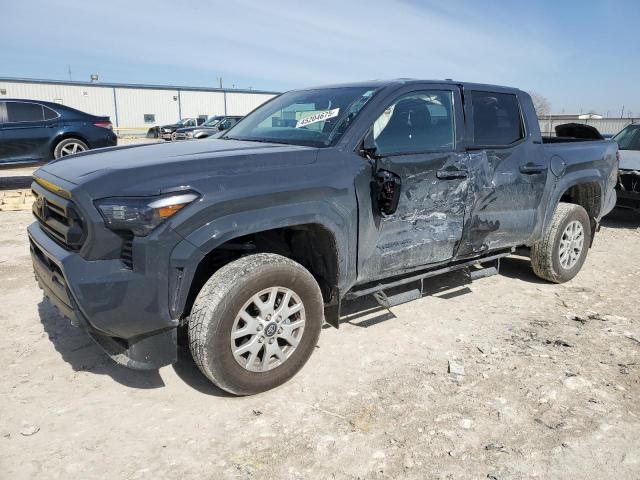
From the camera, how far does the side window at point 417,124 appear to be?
338 cm

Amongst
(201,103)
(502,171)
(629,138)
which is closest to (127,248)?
(502,171)

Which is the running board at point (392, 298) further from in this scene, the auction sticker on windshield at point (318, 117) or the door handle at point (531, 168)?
the door handle at point (531, 168)

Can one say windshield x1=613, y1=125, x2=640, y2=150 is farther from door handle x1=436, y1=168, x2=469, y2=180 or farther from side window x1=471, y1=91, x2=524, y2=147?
door handle x1=436, y1=168, x2=469, y2=180

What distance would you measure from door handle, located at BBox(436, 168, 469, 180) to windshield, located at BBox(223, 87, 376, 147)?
0.74 metres

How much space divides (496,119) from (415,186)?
4.19ft

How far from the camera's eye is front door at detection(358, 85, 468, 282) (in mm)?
3262

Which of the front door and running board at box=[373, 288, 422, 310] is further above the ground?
the front door

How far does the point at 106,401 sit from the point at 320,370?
1297 mm

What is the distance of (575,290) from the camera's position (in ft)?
16.3

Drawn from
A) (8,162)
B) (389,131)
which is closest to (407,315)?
(389,131)

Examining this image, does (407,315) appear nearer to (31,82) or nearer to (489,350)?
(489,350)

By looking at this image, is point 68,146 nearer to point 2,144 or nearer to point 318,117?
point 2,144

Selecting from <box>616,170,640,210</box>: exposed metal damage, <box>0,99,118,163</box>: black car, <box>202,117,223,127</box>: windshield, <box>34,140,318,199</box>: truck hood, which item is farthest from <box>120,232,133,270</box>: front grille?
<box>202,117,223,127</box>: windshield

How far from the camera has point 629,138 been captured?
29.8 feet
